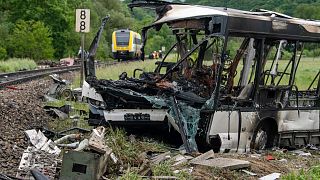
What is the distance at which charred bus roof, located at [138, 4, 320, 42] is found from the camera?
8.14m

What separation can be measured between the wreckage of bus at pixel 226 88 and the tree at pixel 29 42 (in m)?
43.5

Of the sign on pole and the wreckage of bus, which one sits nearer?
the wreckage of bus

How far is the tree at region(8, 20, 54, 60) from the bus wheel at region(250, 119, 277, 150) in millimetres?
45029

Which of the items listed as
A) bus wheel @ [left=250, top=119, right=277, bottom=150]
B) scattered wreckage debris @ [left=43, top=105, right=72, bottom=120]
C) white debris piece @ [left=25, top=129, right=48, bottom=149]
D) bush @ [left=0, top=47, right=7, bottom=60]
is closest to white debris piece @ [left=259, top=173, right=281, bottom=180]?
bus wheel @ [left=250, top=119, right=277, bottom=150]

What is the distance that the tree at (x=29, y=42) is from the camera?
5153cm

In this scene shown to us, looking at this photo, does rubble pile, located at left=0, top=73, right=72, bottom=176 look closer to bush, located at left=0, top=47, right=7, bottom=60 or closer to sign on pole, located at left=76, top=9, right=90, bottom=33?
sign on pole, located at left=76, top=9, right=90, bottom=33

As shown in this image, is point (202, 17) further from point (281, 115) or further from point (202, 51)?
point (281, 115)

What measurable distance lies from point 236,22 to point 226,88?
143 cm

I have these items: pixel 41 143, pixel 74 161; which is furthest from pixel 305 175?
pixel 41 143

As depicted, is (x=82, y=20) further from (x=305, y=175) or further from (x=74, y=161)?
(x=305, y=175)

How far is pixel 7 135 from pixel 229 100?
12.6ft

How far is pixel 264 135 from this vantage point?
916 centimetres

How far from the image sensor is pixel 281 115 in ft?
30.6

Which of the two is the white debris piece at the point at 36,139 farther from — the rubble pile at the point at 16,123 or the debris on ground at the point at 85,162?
the debris on ground at the point at 85,162
